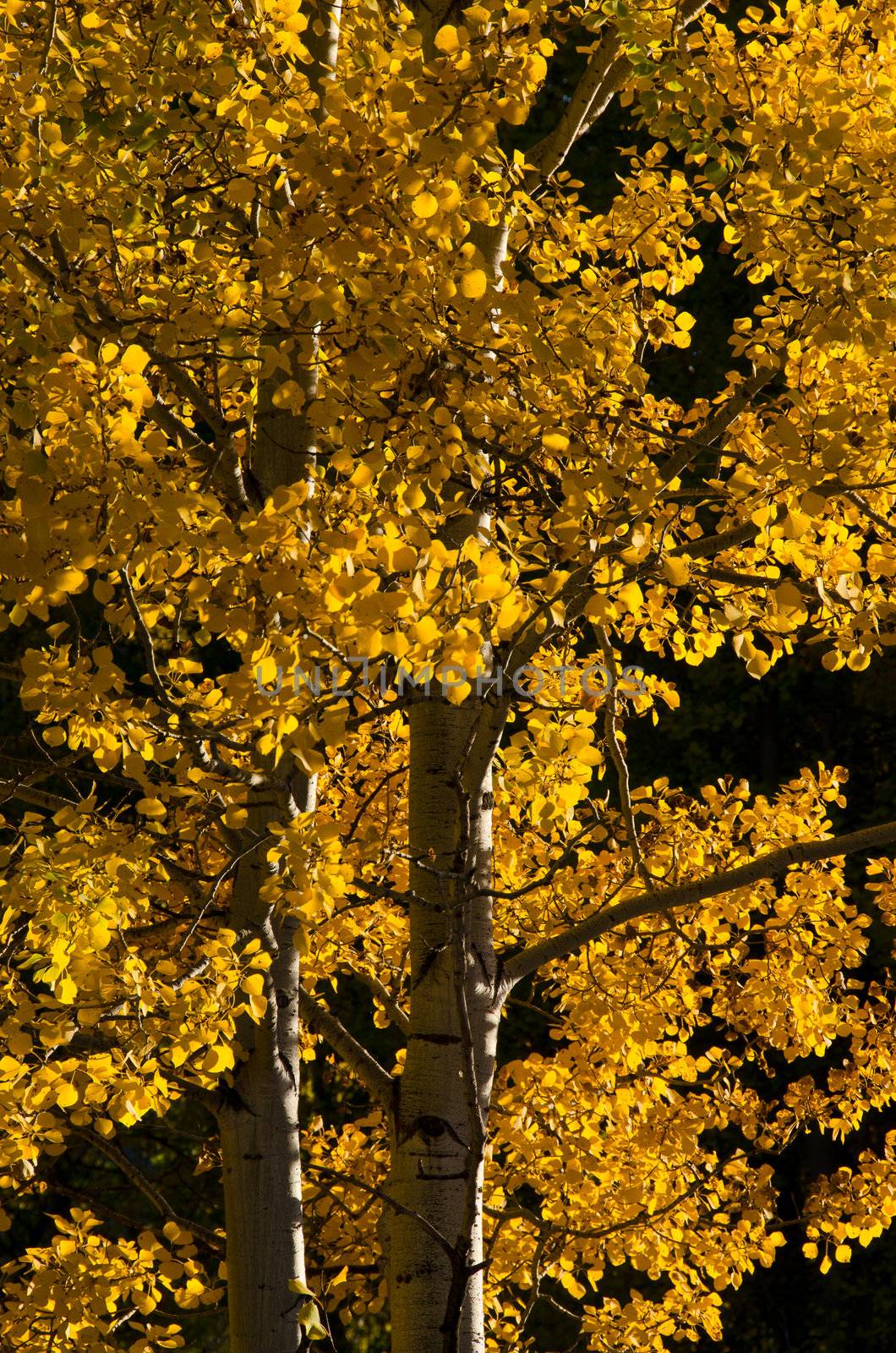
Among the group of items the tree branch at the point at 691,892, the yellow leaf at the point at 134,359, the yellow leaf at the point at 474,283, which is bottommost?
the tree branch at the point at 691,892

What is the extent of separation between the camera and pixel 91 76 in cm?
293

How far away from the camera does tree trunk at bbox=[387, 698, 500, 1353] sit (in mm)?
3131

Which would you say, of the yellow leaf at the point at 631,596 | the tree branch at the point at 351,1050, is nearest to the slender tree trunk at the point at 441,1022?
the tree branch at the point at 351,1050

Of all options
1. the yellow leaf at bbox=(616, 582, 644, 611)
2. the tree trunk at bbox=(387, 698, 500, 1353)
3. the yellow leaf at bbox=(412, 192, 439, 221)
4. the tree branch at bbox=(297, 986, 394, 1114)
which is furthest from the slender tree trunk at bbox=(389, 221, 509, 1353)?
the yellow leaf at bbox=(412, 192, 439, 221)

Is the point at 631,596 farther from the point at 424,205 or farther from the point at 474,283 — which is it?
the point at 424,205

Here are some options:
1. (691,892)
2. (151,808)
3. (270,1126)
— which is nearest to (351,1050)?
(270,1126)

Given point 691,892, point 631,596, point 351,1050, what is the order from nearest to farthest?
point 631,596 < point 691,892 < point 351,1050

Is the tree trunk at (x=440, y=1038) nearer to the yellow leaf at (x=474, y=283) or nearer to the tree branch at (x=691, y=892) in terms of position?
the tree branch at (x=691, y=892)

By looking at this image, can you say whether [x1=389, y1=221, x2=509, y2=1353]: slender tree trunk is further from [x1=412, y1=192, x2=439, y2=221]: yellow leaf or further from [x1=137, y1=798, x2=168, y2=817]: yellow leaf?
[x1=412, y1=192, x2=439, y2=221]: yellow leaf

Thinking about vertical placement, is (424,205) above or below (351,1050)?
above

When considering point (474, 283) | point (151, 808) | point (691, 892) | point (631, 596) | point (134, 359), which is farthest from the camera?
point (691, 892)

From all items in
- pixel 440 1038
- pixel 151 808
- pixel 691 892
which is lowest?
pixel 440 1038

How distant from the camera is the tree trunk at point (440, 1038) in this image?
3131 mm

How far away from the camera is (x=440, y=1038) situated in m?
3.28
